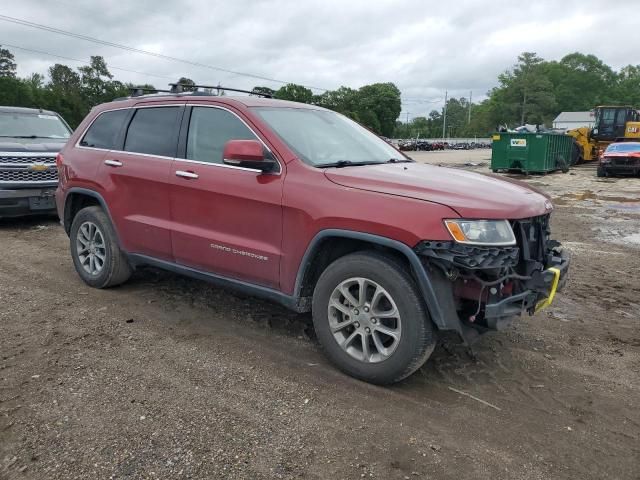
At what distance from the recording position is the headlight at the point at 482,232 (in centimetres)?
310

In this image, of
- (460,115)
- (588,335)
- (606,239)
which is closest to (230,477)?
(588,335)

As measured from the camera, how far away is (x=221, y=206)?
410 centimetres

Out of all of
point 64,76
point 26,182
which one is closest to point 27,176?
point 26,182

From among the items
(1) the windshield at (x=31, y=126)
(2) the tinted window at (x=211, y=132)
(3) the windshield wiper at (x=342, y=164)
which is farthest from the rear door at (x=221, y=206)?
(1) the windshield at (x=31, y=126)

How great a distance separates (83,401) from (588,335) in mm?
3860

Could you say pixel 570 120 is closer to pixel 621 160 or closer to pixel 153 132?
pixel 621 160

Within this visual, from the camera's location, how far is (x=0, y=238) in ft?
26.0

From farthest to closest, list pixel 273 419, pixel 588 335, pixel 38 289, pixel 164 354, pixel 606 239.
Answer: pixel 606 239, pixel 38 289, pixel 588 335, pixel 164 354, pixel 273 419

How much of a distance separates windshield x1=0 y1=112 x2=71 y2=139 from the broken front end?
8564mm

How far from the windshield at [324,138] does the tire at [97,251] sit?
2.05 metres

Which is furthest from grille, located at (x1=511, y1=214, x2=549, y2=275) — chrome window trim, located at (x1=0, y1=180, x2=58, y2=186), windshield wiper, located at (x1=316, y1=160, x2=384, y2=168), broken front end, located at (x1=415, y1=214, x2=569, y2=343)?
chrome window trim, located at (x1=0, y1=180, x2=58, y2=186)

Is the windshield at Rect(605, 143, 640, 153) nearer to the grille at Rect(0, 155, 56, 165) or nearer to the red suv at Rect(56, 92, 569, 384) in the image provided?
the red suv at Rect(56, 92, 569, 384)

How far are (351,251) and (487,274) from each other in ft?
3.02

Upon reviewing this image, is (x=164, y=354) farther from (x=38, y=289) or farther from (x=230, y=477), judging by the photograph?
(x=38, y=289)
